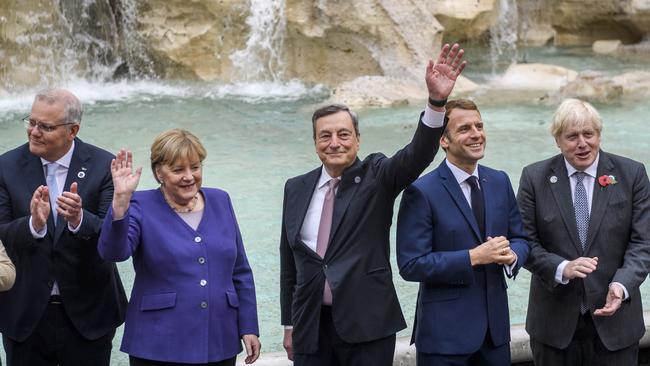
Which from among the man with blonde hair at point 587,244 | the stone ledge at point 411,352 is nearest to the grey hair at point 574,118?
the man with blonde hair at point 587,244

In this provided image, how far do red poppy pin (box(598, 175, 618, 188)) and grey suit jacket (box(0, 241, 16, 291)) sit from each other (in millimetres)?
2054

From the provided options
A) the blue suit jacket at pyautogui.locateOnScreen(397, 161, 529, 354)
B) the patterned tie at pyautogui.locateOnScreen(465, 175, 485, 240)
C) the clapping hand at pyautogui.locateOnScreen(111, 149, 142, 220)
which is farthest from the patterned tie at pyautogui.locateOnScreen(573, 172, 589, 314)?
the clapping hand at pyautogui.locateOnScreen(111, 149, 142, 220)

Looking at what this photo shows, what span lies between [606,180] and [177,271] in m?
1.56

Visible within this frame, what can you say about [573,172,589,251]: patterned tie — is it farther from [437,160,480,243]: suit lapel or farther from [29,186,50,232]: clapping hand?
[29,186,50,232]: clapping hand

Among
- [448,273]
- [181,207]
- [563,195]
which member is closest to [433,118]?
[448,273]

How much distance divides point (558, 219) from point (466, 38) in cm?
1040

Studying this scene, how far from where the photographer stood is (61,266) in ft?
12.6

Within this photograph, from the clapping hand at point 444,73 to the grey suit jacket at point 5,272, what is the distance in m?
1.46

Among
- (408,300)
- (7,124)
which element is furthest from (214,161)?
(408,300)

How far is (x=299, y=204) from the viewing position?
386cm

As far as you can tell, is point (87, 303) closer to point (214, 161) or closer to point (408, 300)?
point (408, 300)

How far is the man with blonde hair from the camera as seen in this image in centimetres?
390

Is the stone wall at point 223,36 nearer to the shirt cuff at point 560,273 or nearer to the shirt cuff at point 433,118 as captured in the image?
the shirt cuff at point 560,273

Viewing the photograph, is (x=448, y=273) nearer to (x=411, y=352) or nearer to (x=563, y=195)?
(x=563, y=195)
